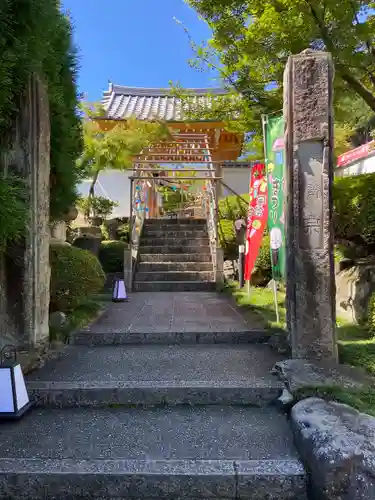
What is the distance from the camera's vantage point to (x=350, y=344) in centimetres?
381

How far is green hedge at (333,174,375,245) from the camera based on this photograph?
186 inches

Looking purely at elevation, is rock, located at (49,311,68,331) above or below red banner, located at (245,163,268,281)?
below

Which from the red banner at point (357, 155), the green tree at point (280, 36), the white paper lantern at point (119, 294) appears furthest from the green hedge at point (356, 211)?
the red banner at point (357, 155)

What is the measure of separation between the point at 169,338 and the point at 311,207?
2266 millimetres

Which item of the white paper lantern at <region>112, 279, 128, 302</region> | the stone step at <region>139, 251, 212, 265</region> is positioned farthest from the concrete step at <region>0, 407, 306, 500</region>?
the stone step at <region>139, 251, 212, 265</region>

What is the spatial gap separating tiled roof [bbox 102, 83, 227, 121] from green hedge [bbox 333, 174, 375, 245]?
1056 centimetres

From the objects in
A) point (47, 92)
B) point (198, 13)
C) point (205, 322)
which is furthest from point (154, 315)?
point (198, 13)

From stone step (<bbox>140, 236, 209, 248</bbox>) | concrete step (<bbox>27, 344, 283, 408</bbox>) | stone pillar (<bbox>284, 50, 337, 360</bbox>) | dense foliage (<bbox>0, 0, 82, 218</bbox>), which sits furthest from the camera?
stone step (<bbox>140, 236, 209, 248</bbox>)

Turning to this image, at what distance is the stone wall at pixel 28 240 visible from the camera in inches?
131

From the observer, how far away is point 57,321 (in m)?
4.34

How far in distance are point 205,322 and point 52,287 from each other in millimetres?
2079

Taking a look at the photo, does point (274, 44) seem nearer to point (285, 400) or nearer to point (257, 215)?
point (257, 215)

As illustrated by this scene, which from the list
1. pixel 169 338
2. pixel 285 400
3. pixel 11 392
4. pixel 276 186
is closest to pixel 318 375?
pixel 285 400

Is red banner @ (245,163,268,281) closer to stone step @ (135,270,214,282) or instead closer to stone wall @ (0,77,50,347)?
stone step @ (135,270,214,282)
